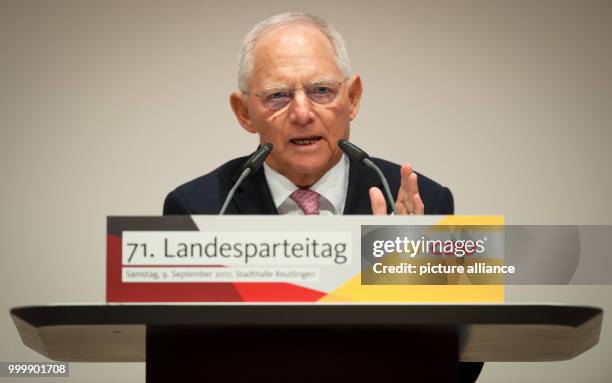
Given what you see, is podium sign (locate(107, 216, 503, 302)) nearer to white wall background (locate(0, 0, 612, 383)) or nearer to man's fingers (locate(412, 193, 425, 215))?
man's fingers (locate(412, 193, 425, 215))

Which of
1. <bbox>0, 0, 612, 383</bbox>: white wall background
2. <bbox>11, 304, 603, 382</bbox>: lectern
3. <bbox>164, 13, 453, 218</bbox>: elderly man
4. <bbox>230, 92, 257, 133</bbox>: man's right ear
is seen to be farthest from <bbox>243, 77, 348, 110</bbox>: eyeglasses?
<bbox>11, 304, 603, 382</bbox>: lectern

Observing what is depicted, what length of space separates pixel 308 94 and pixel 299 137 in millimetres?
118

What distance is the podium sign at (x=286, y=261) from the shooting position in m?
1.27

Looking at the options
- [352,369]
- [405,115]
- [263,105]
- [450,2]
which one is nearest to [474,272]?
[352,369]

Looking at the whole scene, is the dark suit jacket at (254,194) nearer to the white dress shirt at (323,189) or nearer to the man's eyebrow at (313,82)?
the white dress shirt at (323,189)

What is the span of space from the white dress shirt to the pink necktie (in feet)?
0.04

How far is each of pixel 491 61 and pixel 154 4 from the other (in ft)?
4.08

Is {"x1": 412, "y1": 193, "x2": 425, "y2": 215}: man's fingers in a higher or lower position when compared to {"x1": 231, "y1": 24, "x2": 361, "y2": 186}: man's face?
lower

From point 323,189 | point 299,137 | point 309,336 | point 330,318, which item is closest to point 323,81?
point 299,137

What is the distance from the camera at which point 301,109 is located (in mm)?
2479

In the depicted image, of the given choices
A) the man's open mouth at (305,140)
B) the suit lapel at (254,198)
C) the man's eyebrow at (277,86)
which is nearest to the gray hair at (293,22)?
the man's eyebrow at (277,86)

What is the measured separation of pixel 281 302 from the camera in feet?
4.13

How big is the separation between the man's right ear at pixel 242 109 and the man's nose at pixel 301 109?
0.23 metres

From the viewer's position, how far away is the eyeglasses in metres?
2.52
